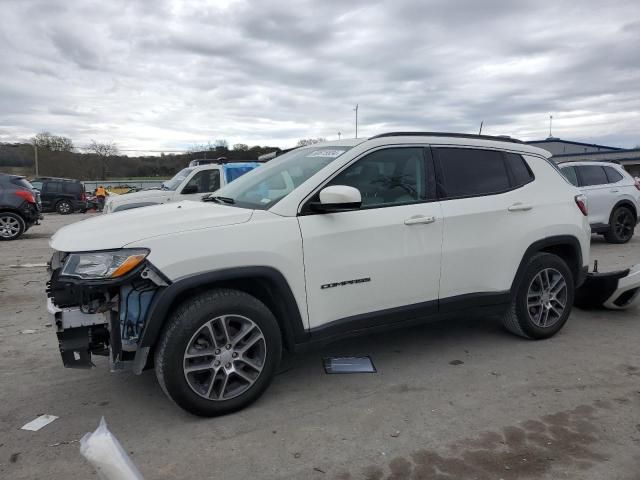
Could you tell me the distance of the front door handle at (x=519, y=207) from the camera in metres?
4.36

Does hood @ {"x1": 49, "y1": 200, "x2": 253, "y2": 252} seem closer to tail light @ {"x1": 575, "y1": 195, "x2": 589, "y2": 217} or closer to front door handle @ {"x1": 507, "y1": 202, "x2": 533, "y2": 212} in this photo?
front door handle @ {"x1": 507, "y1": 202, "x2": 533, "y2": 212}

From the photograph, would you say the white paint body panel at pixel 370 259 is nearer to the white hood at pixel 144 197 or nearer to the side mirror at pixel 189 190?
the white hood at pixel 144 197

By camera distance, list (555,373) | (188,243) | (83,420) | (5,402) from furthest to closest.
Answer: (555,373)
(5,402)
(83,420)
(188,243)

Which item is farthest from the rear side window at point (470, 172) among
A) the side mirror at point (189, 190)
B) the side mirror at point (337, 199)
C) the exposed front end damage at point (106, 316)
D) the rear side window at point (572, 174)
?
the side mirror at point (189, 190)

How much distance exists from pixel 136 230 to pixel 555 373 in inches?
130

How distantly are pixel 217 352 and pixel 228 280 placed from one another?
464 millimetres

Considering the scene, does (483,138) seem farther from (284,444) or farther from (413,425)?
(284,444)

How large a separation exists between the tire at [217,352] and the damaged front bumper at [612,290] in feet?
12.7

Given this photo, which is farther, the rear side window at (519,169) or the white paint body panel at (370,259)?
the rear side window at (519,169)

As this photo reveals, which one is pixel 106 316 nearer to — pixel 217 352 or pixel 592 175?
pixel 217 352

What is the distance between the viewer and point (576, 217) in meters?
4.76

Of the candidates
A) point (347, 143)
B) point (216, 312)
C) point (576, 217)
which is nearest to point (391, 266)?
point (347, 143)

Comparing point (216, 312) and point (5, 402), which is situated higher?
point (216, 312)

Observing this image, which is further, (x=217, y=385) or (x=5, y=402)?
(x=5, y=402)
